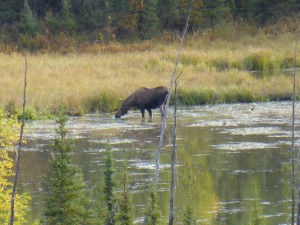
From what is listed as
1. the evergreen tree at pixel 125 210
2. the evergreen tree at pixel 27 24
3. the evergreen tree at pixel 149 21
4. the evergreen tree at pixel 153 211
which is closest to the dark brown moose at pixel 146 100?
the evergreen tree at pixel 125 210

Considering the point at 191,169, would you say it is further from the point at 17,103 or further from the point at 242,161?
the point at 17,103

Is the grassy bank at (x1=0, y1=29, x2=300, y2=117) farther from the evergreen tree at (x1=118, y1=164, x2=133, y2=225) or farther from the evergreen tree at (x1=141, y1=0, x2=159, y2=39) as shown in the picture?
the evergreen tree at (x1=118, y1=164, x2=133, y2=225)

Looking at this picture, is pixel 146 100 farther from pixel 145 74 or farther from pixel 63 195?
pixel 63 195

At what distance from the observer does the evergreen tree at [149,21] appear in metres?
42.8

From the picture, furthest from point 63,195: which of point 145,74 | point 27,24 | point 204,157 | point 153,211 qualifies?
point 27,24

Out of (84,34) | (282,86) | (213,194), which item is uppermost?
(84,34)

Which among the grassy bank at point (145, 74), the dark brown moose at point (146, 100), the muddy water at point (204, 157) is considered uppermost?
the grassy bank at point (145, 74)

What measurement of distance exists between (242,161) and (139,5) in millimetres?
29094

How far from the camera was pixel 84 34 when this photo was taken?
4338cm

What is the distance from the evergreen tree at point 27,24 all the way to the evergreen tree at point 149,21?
17.0 feet

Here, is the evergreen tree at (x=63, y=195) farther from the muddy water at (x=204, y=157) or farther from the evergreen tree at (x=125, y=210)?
the muddy water at (x=204, y=157)

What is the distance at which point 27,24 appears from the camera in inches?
1635

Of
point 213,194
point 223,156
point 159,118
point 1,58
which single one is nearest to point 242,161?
point 223,156

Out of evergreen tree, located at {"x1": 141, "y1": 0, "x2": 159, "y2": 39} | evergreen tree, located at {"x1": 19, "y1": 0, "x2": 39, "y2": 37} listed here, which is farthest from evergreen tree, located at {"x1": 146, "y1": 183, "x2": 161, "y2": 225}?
evergreen tree, located at {"x1": 141, "y1": 0, "x2": 159, "y2": 39}
